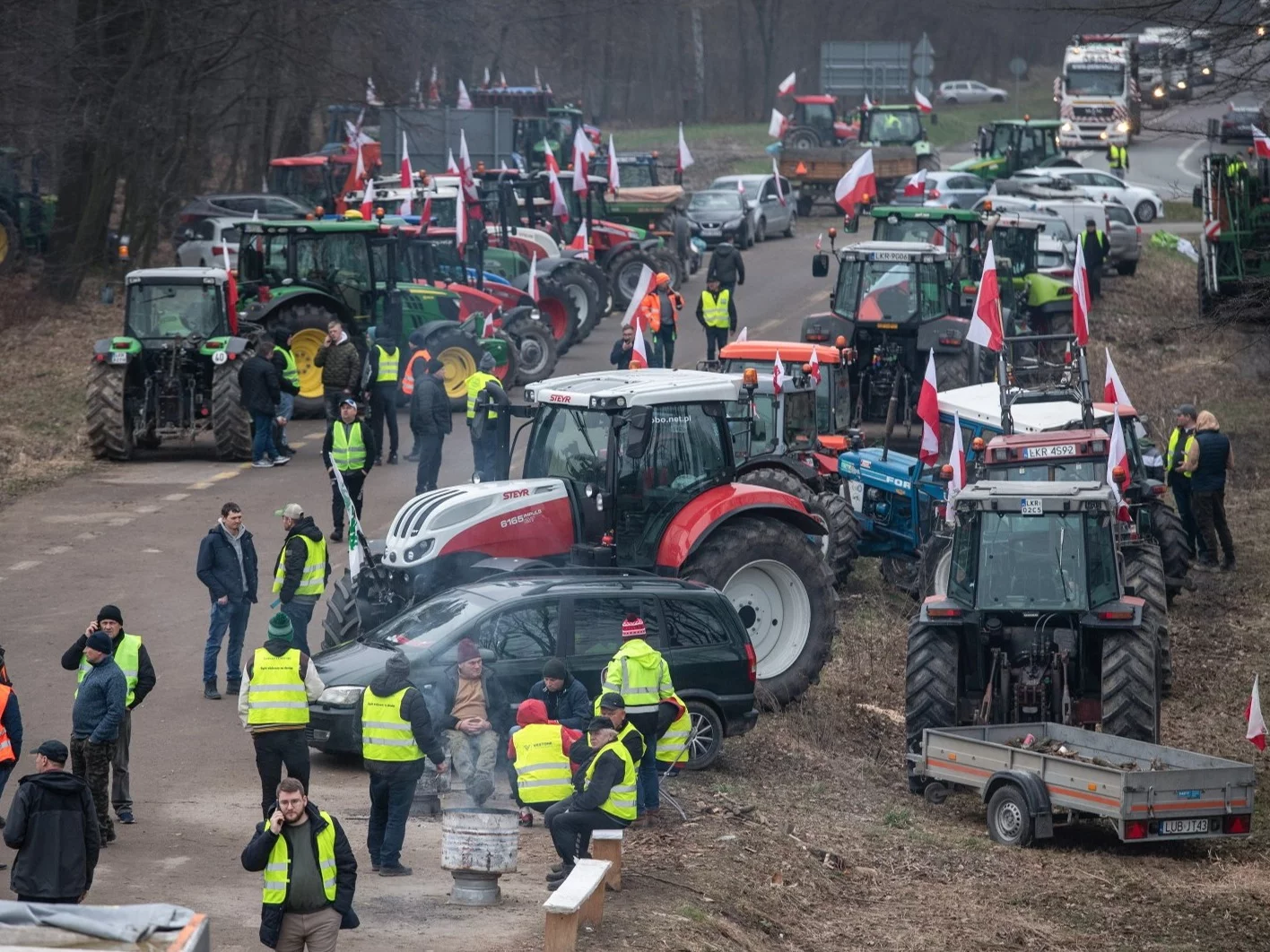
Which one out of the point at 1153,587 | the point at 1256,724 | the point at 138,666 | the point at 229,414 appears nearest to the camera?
the point at 138,666

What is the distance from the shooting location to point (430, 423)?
19922mm

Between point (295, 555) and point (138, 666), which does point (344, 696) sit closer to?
point (138, 666)

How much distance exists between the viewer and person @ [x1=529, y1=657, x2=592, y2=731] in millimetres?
11906

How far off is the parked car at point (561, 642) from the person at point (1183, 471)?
27.6 ft

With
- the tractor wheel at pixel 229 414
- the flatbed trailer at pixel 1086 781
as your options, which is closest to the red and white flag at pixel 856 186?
the tractor wheel at pixel 229 414

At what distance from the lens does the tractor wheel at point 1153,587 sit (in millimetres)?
15625

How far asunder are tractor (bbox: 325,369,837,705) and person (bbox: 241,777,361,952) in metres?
5.33

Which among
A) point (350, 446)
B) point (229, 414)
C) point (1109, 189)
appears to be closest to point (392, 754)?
point (350, 446)

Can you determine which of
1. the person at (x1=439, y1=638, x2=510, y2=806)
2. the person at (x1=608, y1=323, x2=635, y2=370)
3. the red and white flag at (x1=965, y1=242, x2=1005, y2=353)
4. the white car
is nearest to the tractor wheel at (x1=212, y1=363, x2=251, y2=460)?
the person at (x1=608, y1=323, x2=635, y2=370)

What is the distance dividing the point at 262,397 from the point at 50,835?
43.1ft

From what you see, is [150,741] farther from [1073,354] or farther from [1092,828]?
[1073,354]

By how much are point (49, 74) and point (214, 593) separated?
20618 millimetres

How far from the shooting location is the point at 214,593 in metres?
14.4

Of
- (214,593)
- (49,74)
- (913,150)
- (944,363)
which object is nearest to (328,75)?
(49,74)
